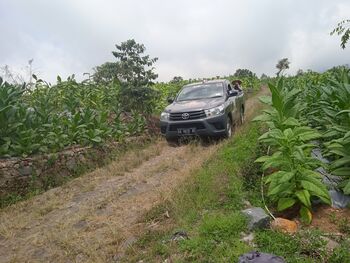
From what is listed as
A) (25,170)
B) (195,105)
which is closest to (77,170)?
(25,170)

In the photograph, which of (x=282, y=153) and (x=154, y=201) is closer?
(x=282, y=153)

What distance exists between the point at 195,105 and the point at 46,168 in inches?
162

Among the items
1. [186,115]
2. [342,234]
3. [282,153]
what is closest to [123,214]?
[282,153]

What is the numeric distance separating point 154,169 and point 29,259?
12.0ft

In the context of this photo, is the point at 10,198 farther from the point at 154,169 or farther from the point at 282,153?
the point at 282,153

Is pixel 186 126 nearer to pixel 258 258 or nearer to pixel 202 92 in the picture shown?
pixel 202 92

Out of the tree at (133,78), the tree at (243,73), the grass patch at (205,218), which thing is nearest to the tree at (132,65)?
the tree at (133,78)

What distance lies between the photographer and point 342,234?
160 inches

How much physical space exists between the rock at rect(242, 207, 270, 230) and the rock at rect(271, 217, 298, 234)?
90 millimetres

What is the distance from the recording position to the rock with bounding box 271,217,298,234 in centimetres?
420

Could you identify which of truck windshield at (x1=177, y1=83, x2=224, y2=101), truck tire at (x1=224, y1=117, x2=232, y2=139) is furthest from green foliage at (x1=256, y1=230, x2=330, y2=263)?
truck windshield at (x1=177, y1=83, x2=224, y2=101)

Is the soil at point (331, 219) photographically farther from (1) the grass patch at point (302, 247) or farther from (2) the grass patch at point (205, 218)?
(2) the grass patch at point (205, 218)

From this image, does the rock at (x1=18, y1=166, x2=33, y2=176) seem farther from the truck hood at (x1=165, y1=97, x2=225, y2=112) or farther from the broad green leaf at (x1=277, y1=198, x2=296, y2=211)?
the broad green leaf at (x1=277, y1=198, x2=296, y2=211)

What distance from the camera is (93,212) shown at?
20.0 feet
